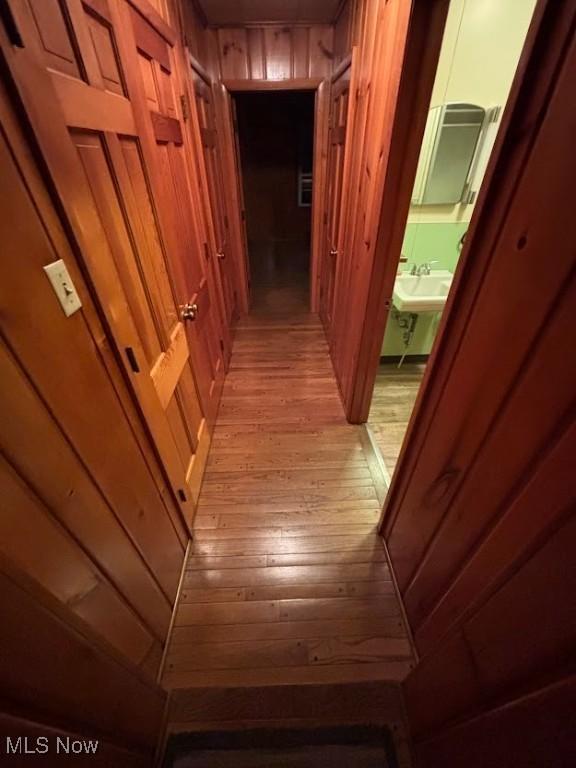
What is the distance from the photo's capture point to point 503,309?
0.65 meters

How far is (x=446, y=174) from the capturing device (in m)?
2.07

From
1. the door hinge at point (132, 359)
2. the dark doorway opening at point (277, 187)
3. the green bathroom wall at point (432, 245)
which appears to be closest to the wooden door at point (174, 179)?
the door hinge at point (132, 359)

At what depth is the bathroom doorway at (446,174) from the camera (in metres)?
1.67

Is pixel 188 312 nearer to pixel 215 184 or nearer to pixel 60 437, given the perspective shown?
pixel 60 437

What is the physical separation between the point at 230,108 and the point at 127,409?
3.07 m

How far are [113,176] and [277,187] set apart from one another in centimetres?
552

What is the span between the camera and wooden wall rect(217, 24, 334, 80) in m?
2.42

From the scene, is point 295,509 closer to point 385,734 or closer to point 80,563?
point 385,734

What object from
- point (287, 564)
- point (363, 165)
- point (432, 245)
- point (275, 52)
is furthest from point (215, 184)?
point (287, 564)

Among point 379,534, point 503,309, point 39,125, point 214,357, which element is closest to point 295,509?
point 379,534

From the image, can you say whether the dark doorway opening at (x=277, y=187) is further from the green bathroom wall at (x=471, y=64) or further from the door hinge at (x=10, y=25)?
the door hinge at (x=10, y=25)

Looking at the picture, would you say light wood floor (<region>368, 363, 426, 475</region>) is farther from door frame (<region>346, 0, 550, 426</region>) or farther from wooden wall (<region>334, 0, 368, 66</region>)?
wooden wall (<region>334, 0, 368, 66</region>)

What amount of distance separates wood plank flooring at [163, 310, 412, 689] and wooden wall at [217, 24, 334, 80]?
2746 mm

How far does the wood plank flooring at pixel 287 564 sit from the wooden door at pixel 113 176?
0.34 meters
